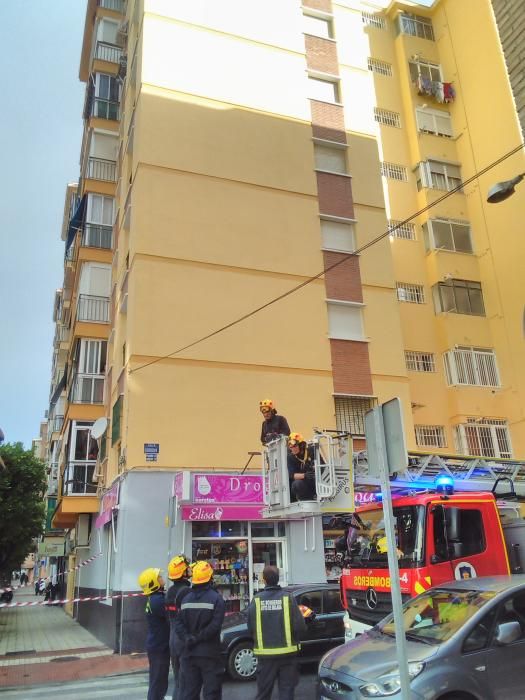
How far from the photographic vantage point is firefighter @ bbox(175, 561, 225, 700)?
638 cm

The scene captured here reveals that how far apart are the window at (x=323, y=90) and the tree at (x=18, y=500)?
18015 mm

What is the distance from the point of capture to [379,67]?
2498 cm

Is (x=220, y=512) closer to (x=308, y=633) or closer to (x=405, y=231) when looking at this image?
(x=308, y=633)

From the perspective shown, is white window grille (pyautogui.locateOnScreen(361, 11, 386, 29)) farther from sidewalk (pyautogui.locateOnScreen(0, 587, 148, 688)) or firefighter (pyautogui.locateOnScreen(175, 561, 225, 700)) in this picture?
firefighter (pyautogui.locateOnScreen(175, 561, 225, 700))

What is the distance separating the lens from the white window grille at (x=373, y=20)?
84.3 feet

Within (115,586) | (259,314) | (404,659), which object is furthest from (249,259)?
(404,659)

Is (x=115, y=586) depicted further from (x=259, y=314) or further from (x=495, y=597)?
(x=495, y=597)

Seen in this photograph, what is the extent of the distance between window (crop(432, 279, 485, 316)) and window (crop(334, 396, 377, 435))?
577cm

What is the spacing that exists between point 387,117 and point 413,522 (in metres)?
19.9

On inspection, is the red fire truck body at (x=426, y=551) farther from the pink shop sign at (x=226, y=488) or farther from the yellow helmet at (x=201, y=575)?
the pink shop sign at (x=226, y=488)

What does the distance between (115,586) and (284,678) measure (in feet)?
28.5

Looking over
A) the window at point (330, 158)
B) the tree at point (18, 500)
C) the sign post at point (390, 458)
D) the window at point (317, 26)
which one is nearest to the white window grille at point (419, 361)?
the window at point (330, 158)

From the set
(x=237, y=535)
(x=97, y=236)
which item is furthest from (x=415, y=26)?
(x=237, y=535)

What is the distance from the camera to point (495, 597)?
6.30m
